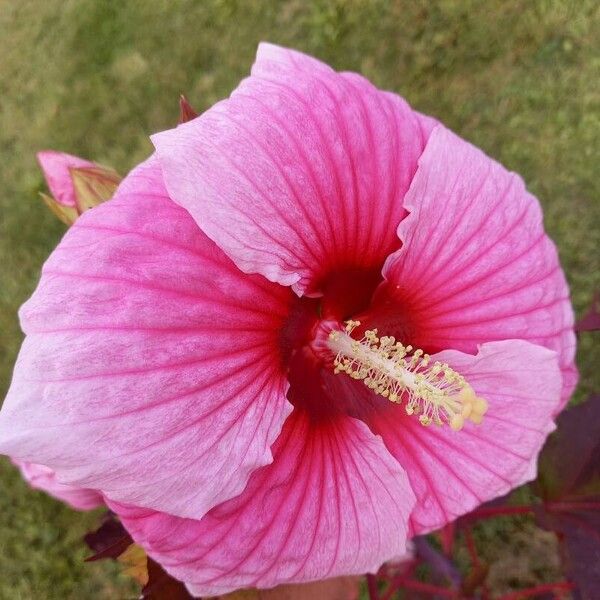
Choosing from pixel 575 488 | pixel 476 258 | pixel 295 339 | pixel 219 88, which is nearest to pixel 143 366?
pixel 295 339

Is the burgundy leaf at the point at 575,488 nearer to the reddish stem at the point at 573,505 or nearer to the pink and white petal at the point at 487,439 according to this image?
the reddish stem at the point at 573,505

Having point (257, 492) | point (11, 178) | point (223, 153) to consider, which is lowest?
point (11, 178)

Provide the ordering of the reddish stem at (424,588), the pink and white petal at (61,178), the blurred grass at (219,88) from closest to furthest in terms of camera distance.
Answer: the pink and white petal at (61,178), the reddish stem at (424,588), the blurred grass at (219,88)

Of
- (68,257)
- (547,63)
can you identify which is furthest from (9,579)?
(547,63)

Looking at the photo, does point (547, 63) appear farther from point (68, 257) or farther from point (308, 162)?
point (68, 257)

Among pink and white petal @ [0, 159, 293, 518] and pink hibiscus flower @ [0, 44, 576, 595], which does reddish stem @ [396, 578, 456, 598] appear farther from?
pink and white petal @ [0, 159, 293, 518]

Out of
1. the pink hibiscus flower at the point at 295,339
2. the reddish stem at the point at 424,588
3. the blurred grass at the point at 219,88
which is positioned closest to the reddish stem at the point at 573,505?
the reddish stem at the point at 424,588

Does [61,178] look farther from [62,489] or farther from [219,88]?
Answer: [219,88]
